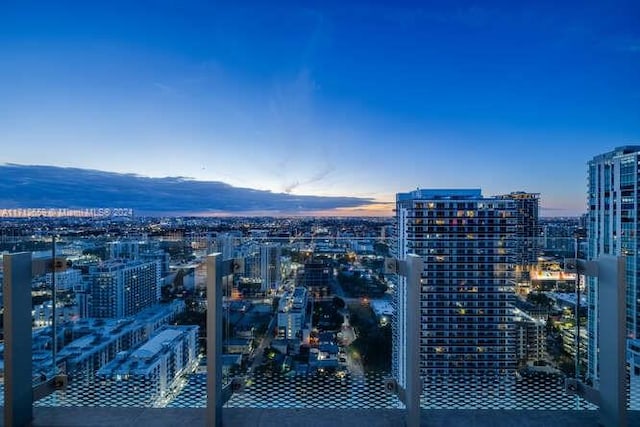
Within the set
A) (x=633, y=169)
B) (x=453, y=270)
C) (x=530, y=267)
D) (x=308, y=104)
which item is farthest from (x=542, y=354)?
(x=308, y=104)

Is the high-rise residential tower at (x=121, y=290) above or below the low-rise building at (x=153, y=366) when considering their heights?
above

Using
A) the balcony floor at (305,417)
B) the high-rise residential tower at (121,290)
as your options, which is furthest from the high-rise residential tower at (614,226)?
the high-rise residential tower at (121,290)

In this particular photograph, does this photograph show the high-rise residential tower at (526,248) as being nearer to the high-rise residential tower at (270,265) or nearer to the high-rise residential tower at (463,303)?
the high-rise residential tower at (463,303)

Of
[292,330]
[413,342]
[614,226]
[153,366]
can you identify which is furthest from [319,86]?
[413,342]

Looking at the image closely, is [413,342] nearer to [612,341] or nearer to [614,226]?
[612,341]

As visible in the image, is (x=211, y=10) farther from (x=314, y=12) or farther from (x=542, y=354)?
(x=542, y=354)

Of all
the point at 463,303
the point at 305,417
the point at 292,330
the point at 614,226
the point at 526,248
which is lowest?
the point at 305,417
